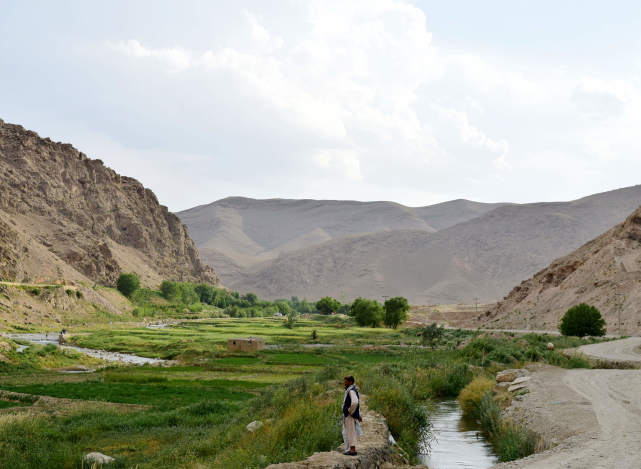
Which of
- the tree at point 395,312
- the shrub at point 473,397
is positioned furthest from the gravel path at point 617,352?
the tree at point 395,312

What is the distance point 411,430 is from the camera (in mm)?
22922

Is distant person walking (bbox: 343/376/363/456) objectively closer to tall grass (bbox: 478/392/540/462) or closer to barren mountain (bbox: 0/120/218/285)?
tall grass (bbox: 478/392/540/462)

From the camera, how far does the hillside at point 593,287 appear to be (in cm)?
8312

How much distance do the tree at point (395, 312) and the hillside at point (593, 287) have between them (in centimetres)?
1847

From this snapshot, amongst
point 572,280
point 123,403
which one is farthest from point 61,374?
point 572,280

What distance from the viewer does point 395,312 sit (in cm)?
12519

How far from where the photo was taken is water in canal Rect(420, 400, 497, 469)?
69.6 ft

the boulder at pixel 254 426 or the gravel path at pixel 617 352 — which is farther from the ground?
the boulder at pixel 254 426

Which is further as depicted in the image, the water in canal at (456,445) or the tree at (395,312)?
the tree at (395,312)

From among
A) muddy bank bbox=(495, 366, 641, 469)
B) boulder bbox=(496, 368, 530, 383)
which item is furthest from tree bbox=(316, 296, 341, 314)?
muddy bank bbox=(495, 366, 641, 469)

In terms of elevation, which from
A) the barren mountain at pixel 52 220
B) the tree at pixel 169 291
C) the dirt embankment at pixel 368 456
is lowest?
the dirt embankment at pixel 368 456

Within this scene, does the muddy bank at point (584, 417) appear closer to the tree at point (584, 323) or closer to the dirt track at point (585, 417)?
the dirt track at point (585, 417)

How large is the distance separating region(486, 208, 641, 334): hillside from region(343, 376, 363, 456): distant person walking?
73.2 meters

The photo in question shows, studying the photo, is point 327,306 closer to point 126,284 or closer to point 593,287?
point 126,284
